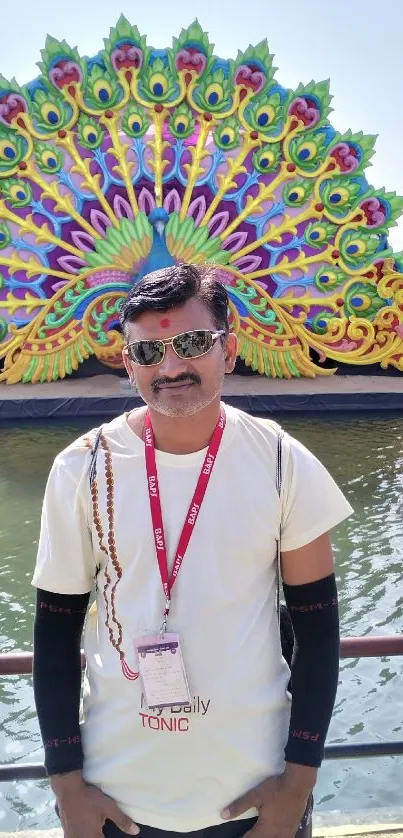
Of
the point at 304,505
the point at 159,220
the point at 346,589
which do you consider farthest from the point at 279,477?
the point at 159,220

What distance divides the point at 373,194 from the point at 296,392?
292 centimetres

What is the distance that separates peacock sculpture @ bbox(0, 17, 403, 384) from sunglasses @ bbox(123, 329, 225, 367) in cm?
917

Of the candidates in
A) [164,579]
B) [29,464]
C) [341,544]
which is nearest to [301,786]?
[164,579]

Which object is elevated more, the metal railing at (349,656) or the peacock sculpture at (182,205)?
the peacock sculpture at (182,205)

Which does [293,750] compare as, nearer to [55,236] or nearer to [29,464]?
[29,464]

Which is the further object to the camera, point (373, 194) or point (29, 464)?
point (373, 194)

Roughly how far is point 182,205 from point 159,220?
39 centimetres

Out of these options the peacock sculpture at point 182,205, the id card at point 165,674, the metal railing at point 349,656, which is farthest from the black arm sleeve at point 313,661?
the peacock sculpture at point 182,205

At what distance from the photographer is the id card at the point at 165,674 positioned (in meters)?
1.10

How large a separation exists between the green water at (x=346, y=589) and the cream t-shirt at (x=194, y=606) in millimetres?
1821

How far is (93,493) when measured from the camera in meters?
1.16

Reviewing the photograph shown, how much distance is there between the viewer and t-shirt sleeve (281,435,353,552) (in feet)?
3.77

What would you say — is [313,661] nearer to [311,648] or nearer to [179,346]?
[311,648]

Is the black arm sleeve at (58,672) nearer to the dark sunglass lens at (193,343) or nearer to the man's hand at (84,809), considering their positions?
the man's hand at (84,809)
